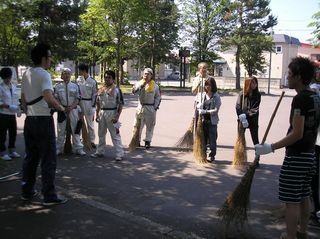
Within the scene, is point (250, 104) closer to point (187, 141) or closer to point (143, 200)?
point (187, 141)

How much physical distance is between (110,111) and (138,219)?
144 inches

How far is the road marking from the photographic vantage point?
4430mm

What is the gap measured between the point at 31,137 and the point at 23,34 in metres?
22.9

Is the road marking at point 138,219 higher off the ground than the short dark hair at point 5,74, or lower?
lower

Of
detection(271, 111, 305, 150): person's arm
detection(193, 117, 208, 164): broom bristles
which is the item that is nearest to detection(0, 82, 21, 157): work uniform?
detection(193, 117, 208, 164): broom bristles

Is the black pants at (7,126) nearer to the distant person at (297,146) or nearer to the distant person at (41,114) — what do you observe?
the distant person at (41,114)

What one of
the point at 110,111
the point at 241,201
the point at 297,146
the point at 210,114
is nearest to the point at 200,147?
the point at 210,114

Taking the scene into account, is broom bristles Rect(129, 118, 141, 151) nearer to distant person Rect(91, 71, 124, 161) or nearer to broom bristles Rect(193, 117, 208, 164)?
distant person Rect(91, 71, 124, 161)

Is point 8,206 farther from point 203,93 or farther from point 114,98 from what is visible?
point 203,93

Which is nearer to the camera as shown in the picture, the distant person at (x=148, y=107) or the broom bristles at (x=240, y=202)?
the broom bristles at (x=240, y=202)

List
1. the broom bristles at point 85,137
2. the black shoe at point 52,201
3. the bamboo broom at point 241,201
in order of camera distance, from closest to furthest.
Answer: the bamboo broom at point 241,201, the black shoe at point 52,201, the broom bristles at point 85,137

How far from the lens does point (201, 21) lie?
3903 cm

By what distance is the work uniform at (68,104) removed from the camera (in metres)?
8.22

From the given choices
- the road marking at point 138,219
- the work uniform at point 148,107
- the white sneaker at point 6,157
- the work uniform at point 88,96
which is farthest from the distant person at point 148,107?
the road marking at point 138,219
